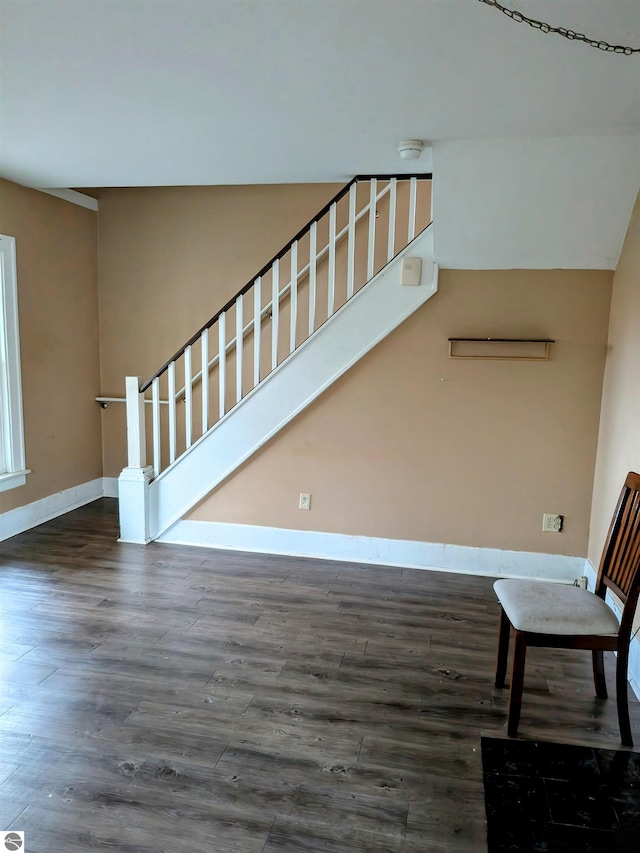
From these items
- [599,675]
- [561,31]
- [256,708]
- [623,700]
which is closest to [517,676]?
[623,700]

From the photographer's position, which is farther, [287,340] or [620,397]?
[287,340]

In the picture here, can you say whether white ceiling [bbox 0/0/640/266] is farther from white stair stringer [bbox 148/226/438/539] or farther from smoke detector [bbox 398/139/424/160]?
white stair stringer [bbox 148/226/438/539]

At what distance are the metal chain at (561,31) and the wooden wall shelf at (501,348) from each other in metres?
1.69

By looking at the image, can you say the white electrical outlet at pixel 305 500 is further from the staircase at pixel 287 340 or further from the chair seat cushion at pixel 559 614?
the chair seat cushion at pixel 559 614

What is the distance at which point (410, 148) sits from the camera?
2826 millimetres

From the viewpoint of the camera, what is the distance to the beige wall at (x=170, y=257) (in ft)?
14.6

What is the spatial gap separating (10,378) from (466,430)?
3160 mm

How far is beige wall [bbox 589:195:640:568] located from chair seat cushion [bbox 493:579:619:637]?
82 cm

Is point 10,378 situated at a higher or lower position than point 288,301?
lower

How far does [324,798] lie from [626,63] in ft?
8.80

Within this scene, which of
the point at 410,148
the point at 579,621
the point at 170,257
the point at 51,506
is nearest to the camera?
the point at 579,621

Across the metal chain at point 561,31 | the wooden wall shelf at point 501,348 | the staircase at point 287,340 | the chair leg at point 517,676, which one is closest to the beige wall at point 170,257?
the staircase at point 287,340

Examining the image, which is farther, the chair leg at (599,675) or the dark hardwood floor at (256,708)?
the chair leg at (599,675)

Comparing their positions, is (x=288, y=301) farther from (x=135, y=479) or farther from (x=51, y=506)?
(x=51, y=506)
